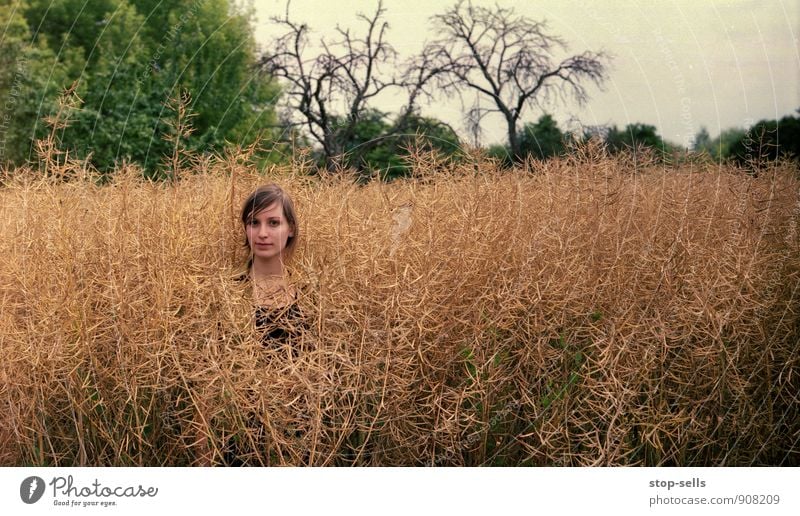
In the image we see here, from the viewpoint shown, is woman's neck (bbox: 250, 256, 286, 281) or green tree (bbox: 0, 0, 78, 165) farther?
green tree (bbox: 0, 0, 78, 165)

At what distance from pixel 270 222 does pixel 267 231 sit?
4cm

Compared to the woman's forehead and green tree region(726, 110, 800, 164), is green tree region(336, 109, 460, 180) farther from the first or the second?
green tree region(726, 110, 800, 164)

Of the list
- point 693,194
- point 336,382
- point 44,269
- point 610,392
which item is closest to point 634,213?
point 693,194

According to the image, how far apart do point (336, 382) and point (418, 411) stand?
0.36m

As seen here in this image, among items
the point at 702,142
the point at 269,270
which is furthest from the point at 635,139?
the point at 269,270

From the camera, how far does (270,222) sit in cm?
375

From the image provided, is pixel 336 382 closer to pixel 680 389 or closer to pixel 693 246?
pixel 680 389

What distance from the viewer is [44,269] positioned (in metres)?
3.80
